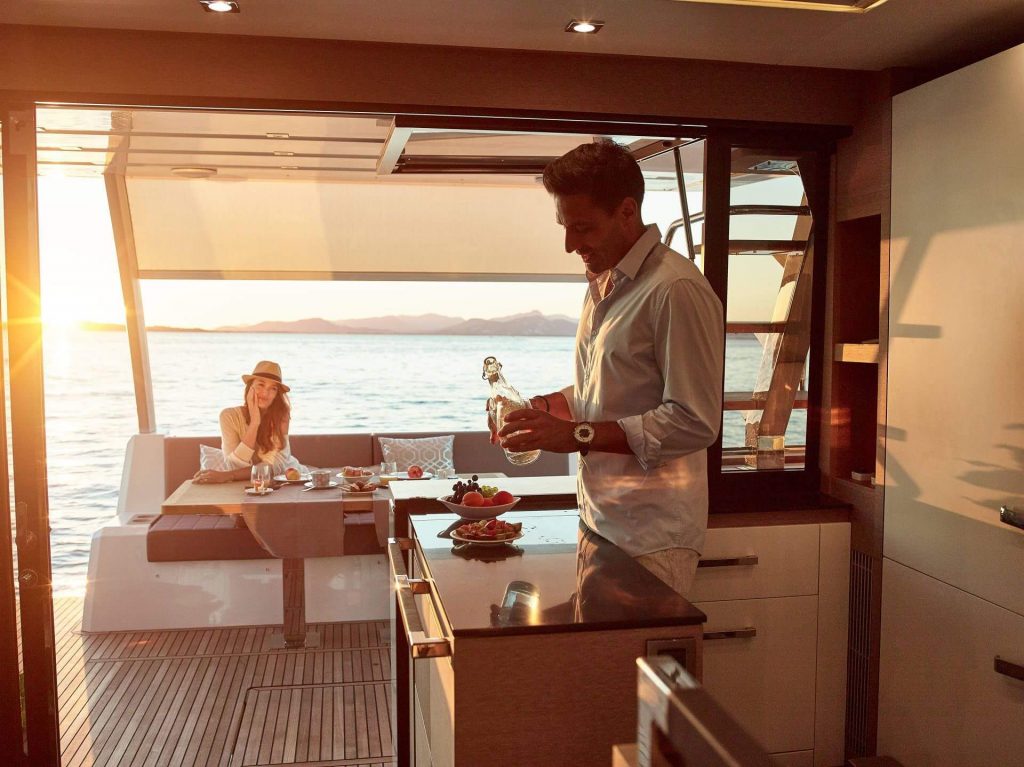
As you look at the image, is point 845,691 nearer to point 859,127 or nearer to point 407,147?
point 859,127

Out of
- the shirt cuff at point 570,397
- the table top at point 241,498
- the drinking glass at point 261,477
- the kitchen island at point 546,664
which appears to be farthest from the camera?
the drinking glass at point 261,477

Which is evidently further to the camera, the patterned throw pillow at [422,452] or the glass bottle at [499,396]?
the patterned throw pillow at [422,452]

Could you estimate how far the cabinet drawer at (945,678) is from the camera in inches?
81.7

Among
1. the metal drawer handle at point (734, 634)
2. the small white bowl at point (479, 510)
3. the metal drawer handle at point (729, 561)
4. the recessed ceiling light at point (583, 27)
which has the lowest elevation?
the metal drawer handle at point (734, 634)

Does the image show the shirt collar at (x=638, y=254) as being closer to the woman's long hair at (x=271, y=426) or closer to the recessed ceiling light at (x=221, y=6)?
the recessed ceiling light at (x=221, y=6)

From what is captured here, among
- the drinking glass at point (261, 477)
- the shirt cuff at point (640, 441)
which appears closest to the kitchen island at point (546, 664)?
the shirt cuff at point (640, 441)

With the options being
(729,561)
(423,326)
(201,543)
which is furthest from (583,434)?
(423,326)

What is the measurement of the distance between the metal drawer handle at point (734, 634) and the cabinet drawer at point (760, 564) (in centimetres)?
9

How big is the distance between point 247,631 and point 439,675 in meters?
2.88

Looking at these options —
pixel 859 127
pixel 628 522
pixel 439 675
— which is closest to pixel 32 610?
pixel 439 675

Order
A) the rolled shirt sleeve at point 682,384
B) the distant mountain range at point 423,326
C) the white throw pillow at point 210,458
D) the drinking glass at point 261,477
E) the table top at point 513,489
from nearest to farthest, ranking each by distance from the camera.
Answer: the rolled shirt sleeve at point 682,384
the table top at point 513,489
the drinking glass at point 261,477
the white throw pillow at point 210,458
the distant mountain range at point 423,326

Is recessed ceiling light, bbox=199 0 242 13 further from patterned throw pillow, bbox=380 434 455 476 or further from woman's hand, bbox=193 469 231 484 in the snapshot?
patterned throw pillow, bbox=380 434 455 476

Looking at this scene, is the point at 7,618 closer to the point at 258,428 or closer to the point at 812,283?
the point at 258,428

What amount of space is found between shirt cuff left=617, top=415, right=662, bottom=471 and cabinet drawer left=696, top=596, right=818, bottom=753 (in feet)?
3.06
